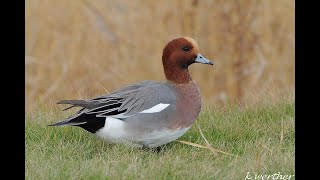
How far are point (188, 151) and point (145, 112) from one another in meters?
0.42

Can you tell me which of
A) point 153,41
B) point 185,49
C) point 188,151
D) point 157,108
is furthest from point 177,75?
point 153,41

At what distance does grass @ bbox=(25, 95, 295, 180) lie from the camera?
445cm

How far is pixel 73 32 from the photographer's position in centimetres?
758

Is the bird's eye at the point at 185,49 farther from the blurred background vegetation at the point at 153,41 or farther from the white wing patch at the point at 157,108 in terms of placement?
the blurred background vegetation at the point at 153,41

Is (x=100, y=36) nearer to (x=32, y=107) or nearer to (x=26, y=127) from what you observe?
(x=32, y=107)

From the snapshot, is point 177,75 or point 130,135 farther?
point 177,75

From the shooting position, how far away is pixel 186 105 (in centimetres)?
493

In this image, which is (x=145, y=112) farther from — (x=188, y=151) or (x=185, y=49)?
(x=185, y=49)

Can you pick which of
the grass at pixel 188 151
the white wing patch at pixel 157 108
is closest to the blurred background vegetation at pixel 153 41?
the grass at pixel 188 151

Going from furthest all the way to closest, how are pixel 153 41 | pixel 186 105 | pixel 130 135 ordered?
pixel 153 41 < pixel 186 105 < pixel 130 135

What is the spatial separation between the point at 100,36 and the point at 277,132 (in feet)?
9.71

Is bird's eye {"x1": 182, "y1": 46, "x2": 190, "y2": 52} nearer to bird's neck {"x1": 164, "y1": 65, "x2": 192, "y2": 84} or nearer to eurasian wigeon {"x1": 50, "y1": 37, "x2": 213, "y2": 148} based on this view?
eurasian wigeon {"x1": 50, "y1": 37, "x2": 213, "y2": 148}

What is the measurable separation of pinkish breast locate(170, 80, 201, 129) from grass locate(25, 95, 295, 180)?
21 cm

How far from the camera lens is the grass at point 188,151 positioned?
4.45 metres
